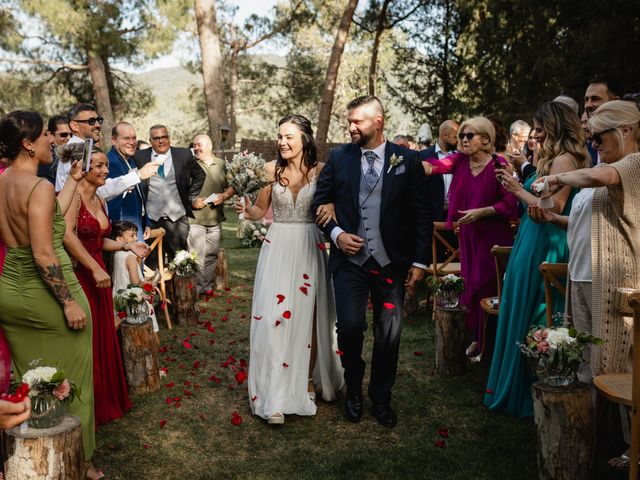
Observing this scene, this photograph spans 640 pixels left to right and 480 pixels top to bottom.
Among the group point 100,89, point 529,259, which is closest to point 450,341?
point 529,259

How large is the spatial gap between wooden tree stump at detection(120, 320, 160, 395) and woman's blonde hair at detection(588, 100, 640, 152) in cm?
377

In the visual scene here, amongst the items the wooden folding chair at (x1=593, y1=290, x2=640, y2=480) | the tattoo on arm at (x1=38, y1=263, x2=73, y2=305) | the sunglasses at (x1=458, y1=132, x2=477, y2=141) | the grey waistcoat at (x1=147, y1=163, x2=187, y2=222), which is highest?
the sunglasses at (x1=458, y1=132, x2=477, y2=141)

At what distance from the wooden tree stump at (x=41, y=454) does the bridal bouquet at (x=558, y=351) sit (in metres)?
2.60

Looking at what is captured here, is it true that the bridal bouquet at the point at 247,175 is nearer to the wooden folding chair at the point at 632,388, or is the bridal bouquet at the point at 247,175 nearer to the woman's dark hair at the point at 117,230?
the woman's dark hair at the point at 117,230

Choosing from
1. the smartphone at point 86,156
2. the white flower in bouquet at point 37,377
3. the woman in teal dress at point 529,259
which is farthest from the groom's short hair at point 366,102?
Answer: the white flower in bouquet at point 37,377

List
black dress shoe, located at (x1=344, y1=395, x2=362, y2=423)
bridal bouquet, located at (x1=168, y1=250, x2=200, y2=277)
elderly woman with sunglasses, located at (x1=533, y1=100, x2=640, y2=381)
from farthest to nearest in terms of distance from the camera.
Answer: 1. bridal bouquet, located at (x1=168, y1=250, x2=200, y2=277)
2. black dress shoe, located at (x1=344, y1=395, x2=362, y2=423)
3. elderly woman with sunglasses, located at (x1=533, y1=100, x2=640, y2=381)

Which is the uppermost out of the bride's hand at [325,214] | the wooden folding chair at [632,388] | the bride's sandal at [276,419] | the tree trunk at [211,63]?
the tree trunk at [211,63]

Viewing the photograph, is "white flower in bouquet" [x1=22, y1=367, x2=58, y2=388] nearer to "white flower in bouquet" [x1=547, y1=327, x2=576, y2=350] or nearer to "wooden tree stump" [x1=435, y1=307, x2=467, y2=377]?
"white flower in bouquet" [x1=547, y1=327, x2=576, y2=350]

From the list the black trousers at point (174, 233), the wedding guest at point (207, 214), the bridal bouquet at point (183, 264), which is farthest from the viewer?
the wedding guest at point (207, 214)

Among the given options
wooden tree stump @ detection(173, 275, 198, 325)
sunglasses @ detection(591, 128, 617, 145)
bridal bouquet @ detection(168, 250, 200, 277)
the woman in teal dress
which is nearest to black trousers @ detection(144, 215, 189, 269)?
bridal bouquet @ detection(168, 250, 200, 277)

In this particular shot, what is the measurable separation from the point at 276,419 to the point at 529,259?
7.24 ft

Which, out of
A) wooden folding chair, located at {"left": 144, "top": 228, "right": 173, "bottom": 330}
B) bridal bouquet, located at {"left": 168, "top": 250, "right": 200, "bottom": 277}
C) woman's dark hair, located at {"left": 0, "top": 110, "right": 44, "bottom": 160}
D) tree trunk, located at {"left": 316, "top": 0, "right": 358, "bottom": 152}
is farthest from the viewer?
tree trunk, located at {"left": 316, "top": 0, "right": 358, "bottom": 152}

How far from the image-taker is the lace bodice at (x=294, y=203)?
491 cm

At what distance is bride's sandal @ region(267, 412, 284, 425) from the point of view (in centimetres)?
471
